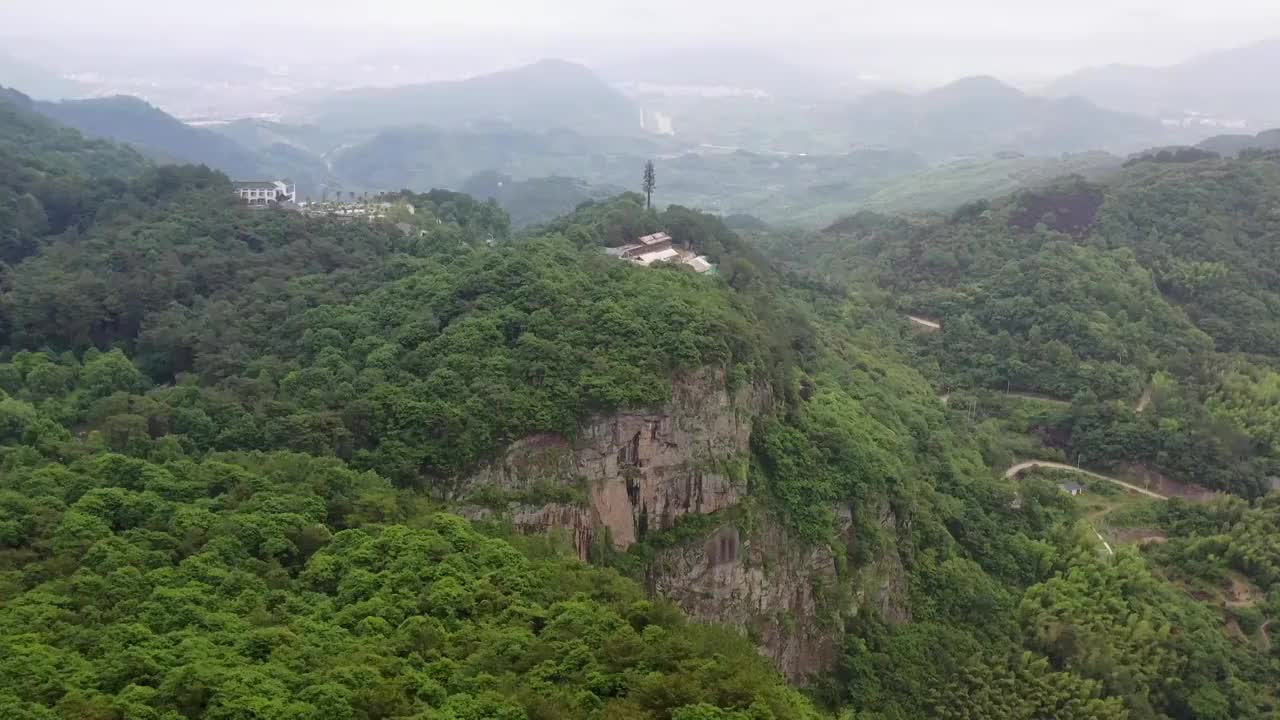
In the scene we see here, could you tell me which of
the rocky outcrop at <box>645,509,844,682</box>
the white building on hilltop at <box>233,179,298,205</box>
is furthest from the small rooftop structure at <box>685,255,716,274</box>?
the white building on hilltop at <box>233,179,298,205</box>

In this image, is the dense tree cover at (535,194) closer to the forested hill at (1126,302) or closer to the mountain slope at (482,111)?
the forested hill at (1126,302)

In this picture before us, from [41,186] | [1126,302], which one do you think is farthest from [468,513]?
[1126,302]

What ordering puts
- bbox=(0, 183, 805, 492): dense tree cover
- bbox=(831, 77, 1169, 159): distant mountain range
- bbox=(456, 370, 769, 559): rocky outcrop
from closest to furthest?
bbox=(456, 370, 769, 559): rocky outcrop, bbox=(0, 183, 805, 492): dense tree cover, bbox=(831, 77, 1169, 159): distant mountain range

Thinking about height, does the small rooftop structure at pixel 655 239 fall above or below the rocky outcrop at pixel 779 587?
above

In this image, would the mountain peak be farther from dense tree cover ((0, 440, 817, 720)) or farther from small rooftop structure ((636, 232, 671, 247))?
dense tree cover ((0, 440, 817, 720))

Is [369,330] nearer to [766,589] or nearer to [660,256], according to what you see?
[766,589]

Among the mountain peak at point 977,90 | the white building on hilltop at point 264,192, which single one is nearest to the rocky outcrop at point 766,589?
the white building on hilltop at point 264,192

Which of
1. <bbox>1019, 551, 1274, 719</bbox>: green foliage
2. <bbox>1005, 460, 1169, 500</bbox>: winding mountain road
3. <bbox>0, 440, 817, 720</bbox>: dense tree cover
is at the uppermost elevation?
<bbox>0, 440, 817, 720</bbox>: dense tree cover
